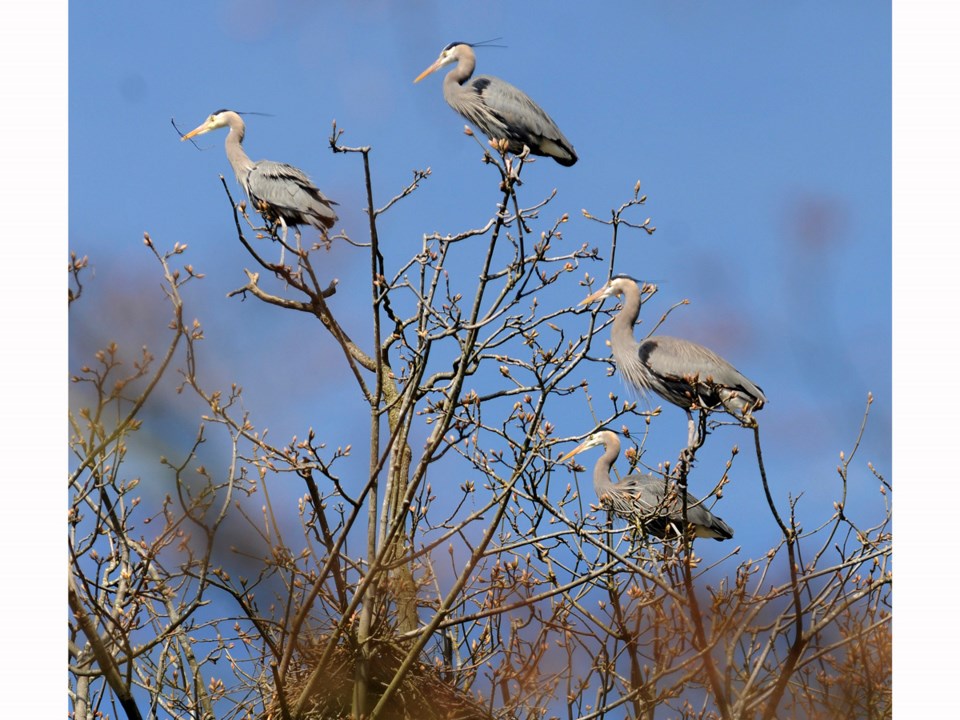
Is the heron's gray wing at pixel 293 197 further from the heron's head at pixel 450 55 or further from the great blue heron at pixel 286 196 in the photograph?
the heron's head at pixel 450 55

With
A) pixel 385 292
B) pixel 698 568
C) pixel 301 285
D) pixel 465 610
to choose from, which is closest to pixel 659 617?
pixel 698 568

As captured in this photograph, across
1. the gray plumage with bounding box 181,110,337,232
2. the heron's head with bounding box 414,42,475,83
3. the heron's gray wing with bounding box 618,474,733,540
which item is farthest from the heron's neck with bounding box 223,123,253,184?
the heron's gray wing with bounding box 618,474,733,540

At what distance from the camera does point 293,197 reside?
8.43 meters

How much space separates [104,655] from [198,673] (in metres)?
1.98

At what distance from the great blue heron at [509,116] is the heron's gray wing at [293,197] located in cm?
124

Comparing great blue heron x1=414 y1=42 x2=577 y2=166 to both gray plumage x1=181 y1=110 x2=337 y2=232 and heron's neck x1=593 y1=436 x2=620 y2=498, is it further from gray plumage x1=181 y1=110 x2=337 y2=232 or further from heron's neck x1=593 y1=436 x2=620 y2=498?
heron's neck x1=593 y1=436 x2=620 y2=498

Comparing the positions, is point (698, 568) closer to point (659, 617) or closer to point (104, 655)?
point (659, 617)

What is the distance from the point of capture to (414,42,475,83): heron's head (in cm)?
922

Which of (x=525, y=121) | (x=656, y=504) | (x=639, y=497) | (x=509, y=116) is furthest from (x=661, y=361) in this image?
(x=509, y=116)

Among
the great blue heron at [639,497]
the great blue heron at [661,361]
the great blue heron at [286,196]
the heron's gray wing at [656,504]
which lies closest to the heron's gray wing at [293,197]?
the great blue heron at [286,196]

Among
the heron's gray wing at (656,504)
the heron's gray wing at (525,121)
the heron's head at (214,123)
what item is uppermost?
the heron's head at (214,123)

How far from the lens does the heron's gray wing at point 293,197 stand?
27.4 feet

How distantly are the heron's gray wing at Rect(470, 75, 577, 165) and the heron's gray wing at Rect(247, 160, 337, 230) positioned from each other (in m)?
1.36

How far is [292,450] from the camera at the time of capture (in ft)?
17.1
